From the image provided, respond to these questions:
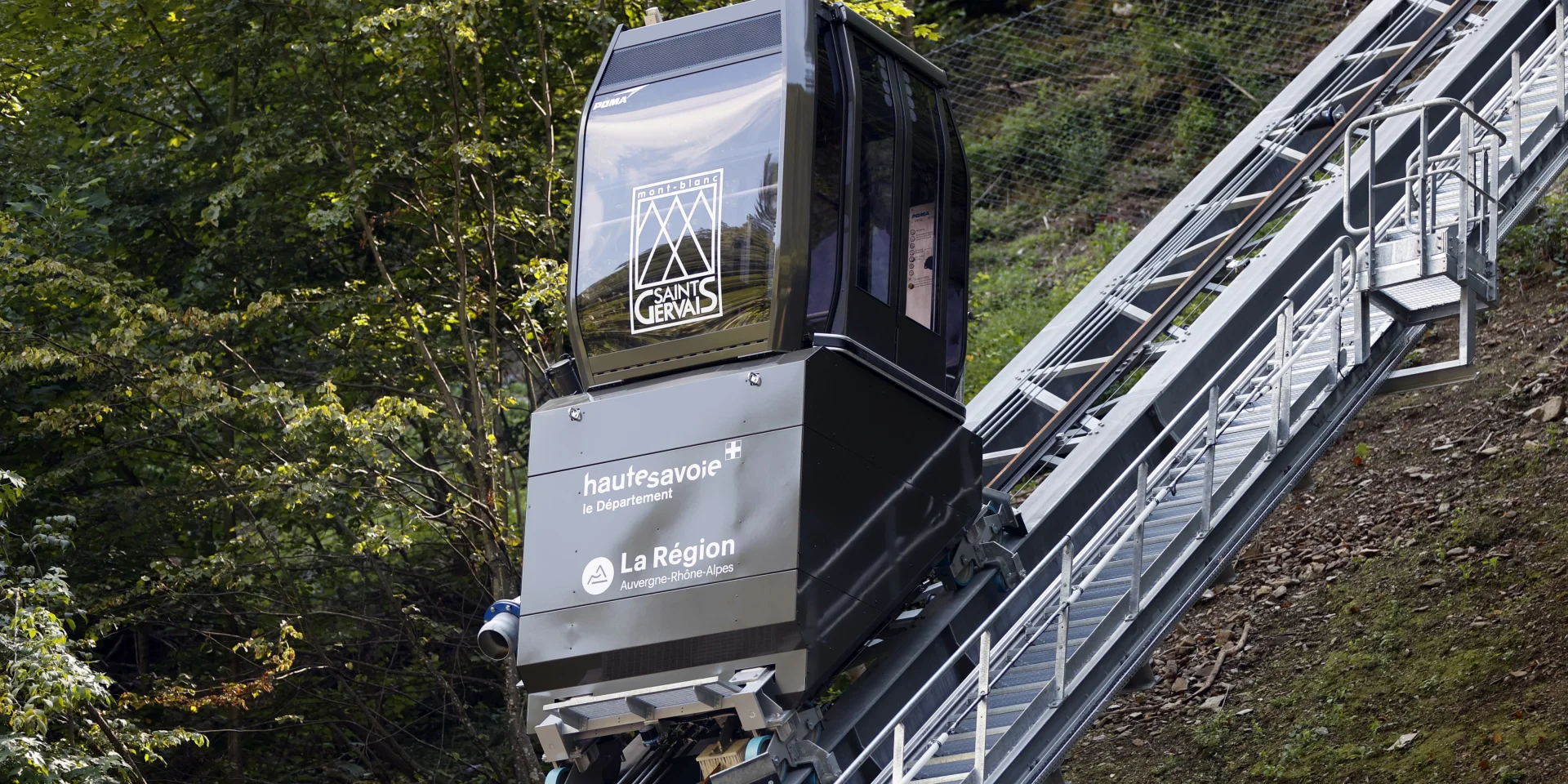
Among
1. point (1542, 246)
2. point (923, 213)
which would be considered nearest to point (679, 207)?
point (923, 213)

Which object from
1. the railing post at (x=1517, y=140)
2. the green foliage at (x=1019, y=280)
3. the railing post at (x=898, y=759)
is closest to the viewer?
the railing post at (x=898, y=759)

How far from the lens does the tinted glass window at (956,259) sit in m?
8.67

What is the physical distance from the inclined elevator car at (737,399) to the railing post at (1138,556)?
972 mm

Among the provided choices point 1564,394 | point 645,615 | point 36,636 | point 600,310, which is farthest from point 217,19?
point 1564,394

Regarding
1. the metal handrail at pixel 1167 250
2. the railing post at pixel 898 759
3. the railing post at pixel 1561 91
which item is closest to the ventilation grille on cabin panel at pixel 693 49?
the metal handrail at pixel 1167 250

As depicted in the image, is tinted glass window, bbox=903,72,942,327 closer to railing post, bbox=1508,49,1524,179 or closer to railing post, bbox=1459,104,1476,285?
railing post, bbox=1459,104,1476,285

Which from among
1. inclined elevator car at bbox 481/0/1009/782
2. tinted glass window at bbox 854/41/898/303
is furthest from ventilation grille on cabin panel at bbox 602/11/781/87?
tinted glass window at bbox 854/41/898/303

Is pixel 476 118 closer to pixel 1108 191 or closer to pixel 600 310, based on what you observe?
pixel 600 310

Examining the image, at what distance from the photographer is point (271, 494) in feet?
37.5

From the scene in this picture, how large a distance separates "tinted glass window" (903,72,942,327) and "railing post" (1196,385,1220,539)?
4.98 feet

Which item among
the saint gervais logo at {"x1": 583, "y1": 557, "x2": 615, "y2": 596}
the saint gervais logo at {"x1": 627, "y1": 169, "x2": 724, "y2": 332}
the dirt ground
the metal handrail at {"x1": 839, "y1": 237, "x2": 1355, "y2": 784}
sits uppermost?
the saint gervais logo at {"x1": 627, "y1": 169, "x2": 724, "y2": 332}

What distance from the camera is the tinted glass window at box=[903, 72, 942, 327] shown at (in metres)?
8.41

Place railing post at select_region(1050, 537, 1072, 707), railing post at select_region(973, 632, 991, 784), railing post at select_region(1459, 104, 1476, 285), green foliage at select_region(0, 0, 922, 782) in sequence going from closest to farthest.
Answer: railing post at select_region(973, 632, 991, 784)
railing post at select_region(1050, 537, 1072, 707)
railing post at select_region(1459, 104, 1476, 285)
green foliage at select_region(0, 0, 922, 782)

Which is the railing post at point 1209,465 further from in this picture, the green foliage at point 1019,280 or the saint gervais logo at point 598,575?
the green foliage at point 1019,280
